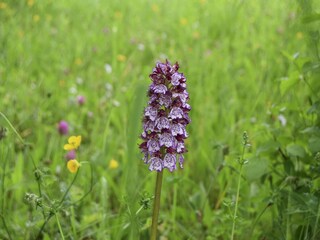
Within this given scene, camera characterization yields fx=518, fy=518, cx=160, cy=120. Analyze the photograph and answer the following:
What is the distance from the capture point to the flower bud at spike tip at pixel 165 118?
4.05 ft

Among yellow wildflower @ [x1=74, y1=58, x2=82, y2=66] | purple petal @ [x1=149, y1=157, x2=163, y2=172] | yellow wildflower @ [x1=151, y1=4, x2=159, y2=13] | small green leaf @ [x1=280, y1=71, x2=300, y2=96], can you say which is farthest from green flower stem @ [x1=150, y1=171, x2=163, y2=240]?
yellow wildflower @ [x1=151, y1=4, x2=159, y2=13]

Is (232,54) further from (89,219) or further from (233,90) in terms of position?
(89,219)

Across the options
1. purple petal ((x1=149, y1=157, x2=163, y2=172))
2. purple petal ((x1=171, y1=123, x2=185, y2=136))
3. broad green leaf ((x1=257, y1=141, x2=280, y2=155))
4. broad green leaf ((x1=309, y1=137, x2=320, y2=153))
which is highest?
broad green leaf ((x1=257, y1=141, x2=280, y2=155))

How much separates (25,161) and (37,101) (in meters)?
0.73

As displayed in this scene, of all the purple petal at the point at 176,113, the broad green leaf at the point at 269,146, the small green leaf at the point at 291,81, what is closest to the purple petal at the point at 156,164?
the purple petal at the point at 176,113

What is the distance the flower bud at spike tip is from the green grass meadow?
0.06 metres

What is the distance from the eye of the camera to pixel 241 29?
480 cm

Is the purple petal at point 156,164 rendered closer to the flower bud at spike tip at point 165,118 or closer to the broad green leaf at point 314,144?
the flower bud at spike tip at point 165,118

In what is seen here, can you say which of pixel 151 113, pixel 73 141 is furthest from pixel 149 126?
pixel 73 141

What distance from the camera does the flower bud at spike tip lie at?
1234 mm

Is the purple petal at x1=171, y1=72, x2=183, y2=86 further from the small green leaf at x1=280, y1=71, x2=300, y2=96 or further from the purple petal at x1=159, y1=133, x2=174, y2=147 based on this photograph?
the small green leaf at x1=280, y1=71, x2=300, y2=96

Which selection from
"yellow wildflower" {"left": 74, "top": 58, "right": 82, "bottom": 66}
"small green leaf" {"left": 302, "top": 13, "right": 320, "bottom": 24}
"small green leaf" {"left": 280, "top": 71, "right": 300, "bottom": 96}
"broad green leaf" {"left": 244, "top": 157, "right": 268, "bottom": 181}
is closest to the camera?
"small green leaf" {"left": 302, "top": 13, "right": 320, "bottom": 24}

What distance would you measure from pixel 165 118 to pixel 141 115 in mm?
188

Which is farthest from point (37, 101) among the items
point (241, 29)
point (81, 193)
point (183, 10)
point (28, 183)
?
point (183, 10)
